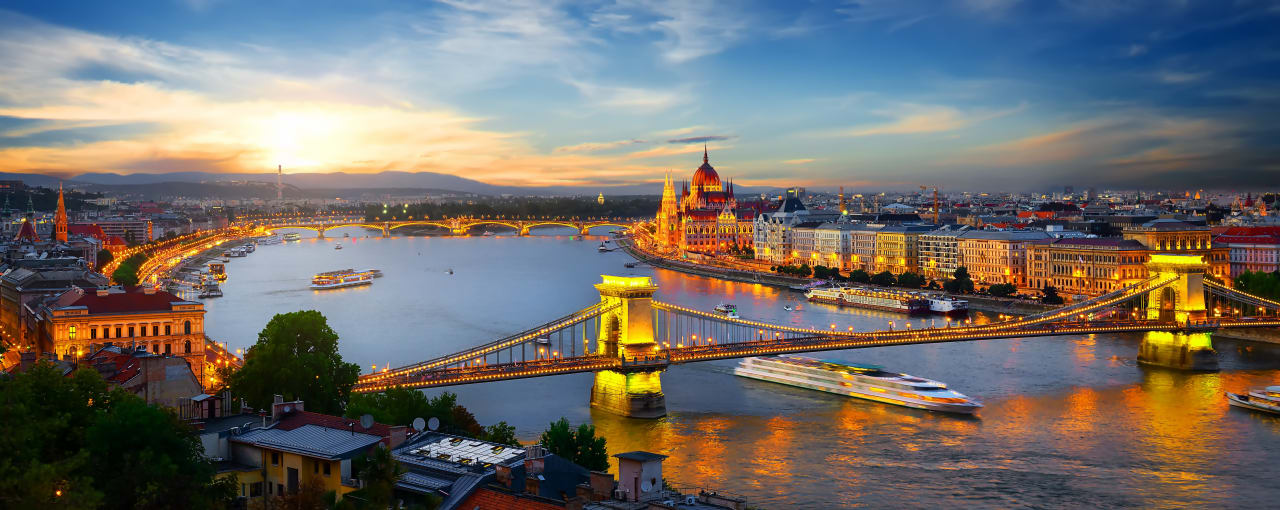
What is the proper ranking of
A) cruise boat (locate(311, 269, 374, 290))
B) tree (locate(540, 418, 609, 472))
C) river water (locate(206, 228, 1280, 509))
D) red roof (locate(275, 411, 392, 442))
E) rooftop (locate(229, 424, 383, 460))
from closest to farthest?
rooftop (locate(229, 424, 383, 460))
red roof (locate(275, 411, 392, 442))
tree (locate(540, 418, 609, 472))
river water (locate(206, 228, 1280, 509))
cruise boat (locate(311, 269, 374, 290))

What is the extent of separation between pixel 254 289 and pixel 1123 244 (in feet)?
85.9

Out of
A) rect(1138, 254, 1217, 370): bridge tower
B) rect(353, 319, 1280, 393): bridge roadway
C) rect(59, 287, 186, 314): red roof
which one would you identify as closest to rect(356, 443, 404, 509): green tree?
rect(353, 319, 1280, 393): bridge roadway

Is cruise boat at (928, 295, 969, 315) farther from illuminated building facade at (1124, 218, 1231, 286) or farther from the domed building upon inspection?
the domed building

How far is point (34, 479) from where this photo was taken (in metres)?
5.55

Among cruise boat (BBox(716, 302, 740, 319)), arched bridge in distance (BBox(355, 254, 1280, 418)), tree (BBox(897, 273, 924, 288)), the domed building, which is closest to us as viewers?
arched bridge in distance (BBox(355, 254, 1280, 418))

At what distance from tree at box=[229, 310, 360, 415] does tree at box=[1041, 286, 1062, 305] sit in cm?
2243

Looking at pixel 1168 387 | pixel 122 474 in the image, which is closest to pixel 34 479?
pixel 122 474

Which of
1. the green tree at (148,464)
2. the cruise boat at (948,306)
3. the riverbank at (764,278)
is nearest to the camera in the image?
the green tree at (148,464)

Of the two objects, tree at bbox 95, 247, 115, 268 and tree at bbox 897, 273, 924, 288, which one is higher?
tree at bbox 95, 247, 115, 268

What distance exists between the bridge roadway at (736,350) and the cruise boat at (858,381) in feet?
1.52

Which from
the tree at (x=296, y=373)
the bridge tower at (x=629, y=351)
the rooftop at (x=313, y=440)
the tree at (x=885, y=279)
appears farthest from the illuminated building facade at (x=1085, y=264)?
the rooftop at (x=313, y=440)

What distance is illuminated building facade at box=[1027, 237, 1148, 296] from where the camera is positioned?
103ft

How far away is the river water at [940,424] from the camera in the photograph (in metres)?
12.3

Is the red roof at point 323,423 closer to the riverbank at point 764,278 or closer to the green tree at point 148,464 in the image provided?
the green tree at point 148,464
